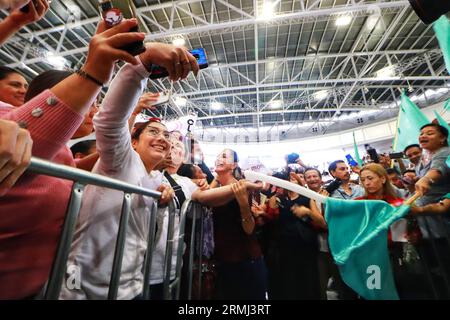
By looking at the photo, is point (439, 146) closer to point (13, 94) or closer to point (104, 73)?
point (104, 73)

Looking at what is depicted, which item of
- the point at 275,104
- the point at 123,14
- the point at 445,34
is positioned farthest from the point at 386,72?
the point at 123,14

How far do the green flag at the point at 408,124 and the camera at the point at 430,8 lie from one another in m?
2.90

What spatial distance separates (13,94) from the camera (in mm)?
1282

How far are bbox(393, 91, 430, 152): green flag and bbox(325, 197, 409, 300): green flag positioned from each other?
2.87m

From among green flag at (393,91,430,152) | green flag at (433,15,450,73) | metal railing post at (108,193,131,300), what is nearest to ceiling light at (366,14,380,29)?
green flag at (393,91,430,152)

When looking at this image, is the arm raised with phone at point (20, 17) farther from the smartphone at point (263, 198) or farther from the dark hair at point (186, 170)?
the smartphone at point (263, 198)

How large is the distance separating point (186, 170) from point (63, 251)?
6.26 feet

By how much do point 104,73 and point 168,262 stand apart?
3.35 ft

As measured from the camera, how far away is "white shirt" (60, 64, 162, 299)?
0.75 metres

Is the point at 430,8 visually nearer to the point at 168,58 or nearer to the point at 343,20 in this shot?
the point at 168,58

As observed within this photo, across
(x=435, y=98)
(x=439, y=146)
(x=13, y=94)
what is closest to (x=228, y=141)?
(x=435, y=98)

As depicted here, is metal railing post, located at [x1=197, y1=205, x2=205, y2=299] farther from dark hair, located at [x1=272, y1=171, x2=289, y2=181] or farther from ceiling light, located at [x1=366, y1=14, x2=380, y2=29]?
ceiling light, located at [x1=366, y1=14, x2=380, y2=29]

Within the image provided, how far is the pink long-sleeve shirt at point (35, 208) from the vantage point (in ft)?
1.57
